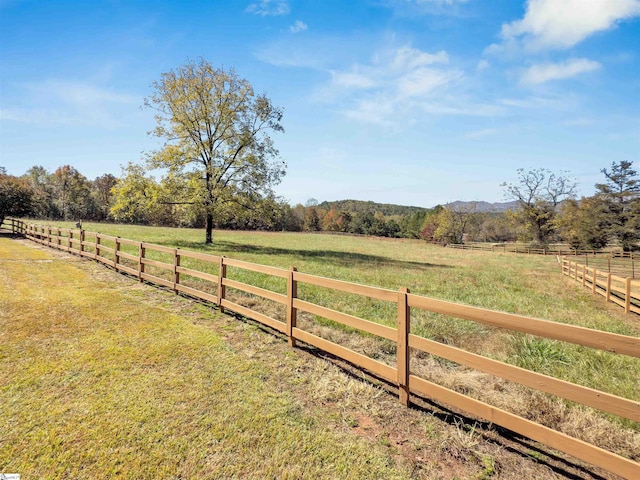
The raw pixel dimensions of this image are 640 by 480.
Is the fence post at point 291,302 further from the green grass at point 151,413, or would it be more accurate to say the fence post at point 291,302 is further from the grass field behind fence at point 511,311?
the grass field behind fence at point 511,311

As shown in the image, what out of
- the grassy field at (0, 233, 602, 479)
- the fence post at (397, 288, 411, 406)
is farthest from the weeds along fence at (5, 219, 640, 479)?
the grassy field at (0, 233, 602, 479)

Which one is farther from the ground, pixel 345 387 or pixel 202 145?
pixel 202 145

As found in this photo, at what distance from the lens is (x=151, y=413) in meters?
3.40

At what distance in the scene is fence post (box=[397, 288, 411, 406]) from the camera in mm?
3804

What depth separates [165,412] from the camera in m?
3.43

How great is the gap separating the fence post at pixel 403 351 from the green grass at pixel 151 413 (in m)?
0.86

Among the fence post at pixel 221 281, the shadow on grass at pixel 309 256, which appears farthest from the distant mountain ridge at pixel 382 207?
the fence post at pixel 221 281

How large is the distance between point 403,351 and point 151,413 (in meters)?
2.90

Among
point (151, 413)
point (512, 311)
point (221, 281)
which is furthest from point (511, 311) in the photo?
point (151, 413)

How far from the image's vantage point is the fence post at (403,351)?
3804 mm

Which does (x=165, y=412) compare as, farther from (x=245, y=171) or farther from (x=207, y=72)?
(x=207, y=72)

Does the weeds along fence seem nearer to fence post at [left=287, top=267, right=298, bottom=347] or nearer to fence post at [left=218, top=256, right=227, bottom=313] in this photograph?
fence post at [left=287, top=267, right=298, bottom=347]

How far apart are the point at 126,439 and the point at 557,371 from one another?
19.5 feet

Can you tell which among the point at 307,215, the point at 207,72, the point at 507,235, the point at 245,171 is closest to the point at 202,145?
the point at 245,171
